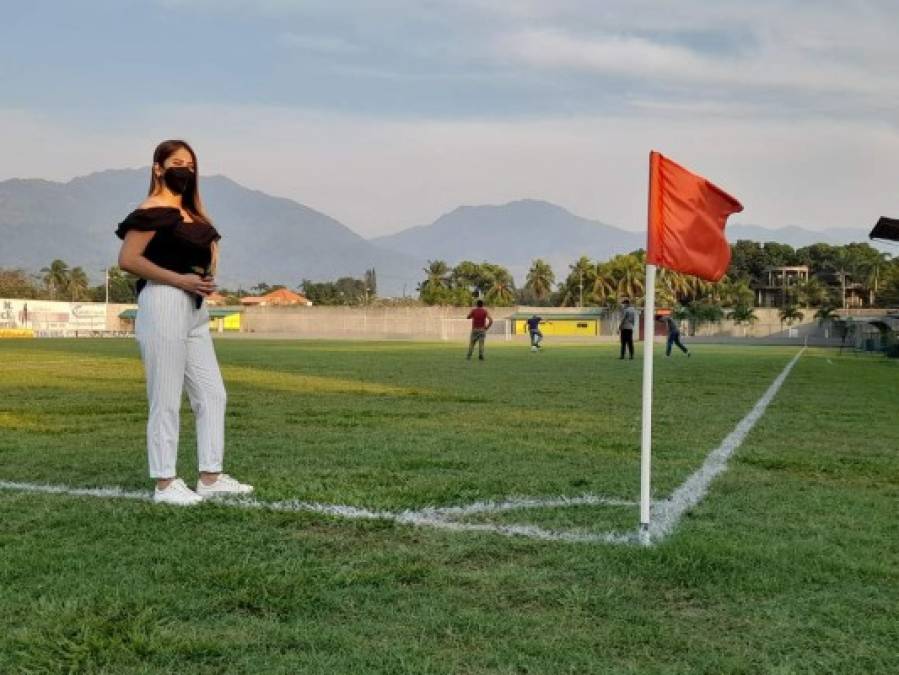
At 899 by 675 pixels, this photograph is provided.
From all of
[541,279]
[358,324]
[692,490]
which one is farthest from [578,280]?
[692,490]

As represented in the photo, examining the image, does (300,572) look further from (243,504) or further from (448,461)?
(448,461)

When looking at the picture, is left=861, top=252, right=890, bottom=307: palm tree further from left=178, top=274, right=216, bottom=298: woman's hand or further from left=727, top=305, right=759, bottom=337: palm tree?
left=178, top=274, right=216, bottom=298: woman's hand

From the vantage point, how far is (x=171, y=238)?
5254 millimetres

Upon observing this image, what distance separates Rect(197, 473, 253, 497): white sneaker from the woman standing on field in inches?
0.7

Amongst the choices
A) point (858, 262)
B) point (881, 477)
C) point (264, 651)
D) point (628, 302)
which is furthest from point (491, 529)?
point (858, 262)

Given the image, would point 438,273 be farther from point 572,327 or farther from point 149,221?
point 149,221

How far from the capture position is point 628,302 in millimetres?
28719

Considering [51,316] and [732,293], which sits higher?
[732,293]

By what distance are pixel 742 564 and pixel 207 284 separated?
3170 mm

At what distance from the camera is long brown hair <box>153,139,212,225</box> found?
210 inches

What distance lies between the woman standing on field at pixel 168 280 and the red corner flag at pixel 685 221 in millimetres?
2449

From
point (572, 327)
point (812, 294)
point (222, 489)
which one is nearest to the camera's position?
point (222, 489)

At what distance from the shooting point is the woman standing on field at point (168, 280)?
205 inches

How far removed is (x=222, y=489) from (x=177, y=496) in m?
0.31
